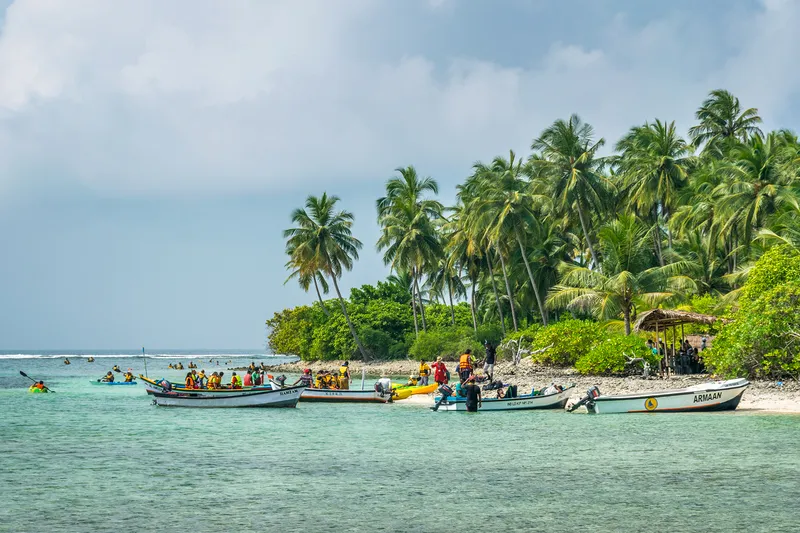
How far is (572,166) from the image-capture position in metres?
49.0

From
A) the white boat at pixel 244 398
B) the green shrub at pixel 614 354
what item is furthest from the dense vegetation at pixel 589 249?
the white boat at pixel 244 398

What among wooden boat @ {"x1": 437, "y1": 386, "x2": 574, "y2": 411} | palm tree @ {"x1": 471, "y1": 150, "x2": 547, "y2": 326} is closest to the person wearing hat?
wooden boat @ {"x1": 437, "y1": 386, "x2": 574, "y2": 411}

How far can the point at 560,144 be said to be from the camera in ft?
163

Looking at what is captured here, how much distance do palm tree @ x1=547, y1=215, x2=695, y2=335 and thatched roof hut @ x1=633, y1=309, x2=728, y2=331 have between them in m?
5.05

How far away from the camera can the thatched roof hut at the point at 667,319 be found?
3106 cm

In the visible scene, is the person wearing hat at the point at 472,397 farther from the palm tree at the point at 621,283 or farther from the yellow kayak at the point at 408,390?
the palm tree at the point at 621,283

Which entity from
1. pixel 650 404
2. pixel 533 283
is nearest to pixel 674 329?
pixel 650 404

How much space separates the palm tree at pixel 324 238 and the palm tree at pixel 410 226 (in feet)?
8.93

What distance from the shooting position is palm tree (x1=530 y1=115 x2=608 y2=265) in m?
48.8

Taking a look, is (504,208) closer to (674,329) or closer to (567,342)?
(567,342)

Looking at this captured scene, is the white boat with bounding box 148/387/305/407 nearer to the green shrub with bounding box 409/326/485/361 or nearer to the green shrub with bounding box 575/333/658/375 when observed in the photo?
the green shrub with bounding box 575/333/658/375

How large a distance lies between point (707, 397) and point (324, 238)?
37859 mm

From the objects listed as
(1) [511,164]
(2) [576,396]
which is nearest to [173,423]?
(2) [576,396]

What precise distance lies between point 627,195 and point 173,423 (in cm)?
3678
